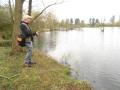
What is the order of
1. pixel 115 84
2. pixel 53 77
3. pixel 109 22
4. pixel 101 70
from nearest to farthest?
pixel 53 77 → pixel 115 84 → pixel 101 70 → pixel 109 22

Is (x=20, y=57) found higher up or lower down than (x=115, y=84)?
higher up

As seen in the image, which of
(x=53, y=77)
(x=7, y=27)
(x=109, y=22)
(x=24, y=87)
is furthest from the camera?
(x=109, y=22)

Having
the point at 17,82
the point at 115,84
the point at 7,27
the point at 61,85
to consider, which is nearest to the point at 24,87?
the point at 17,82

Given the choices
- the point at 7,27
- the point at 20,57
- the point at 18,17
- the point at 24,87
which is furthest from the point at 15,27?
the point at 7,27

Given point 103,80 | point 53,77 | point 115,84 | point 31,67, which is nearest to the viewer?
point 53,77

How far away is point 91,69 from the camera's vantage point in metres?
13.9

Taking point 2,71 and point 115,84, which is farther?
point 115,84

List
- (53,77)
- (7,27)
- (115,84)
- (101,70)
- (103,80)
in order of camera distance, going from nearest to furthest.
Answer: (53,77)
(115,84)
(103,80)
(101,70)
(7,27)

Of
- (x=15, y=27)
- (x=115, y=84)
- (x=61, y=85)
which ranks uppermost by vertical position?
(x=15, y=27)

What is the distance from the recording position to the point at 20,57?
11.4 m

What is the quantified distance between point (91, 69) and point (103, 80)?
8.50 ft

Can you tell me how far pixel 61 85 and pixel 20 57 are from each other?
182 inches

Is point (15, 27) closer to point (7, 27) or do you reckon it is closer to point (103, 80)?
point (103, 80)

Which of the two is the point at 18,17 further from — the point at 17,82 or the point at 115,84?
the point at 115,84
